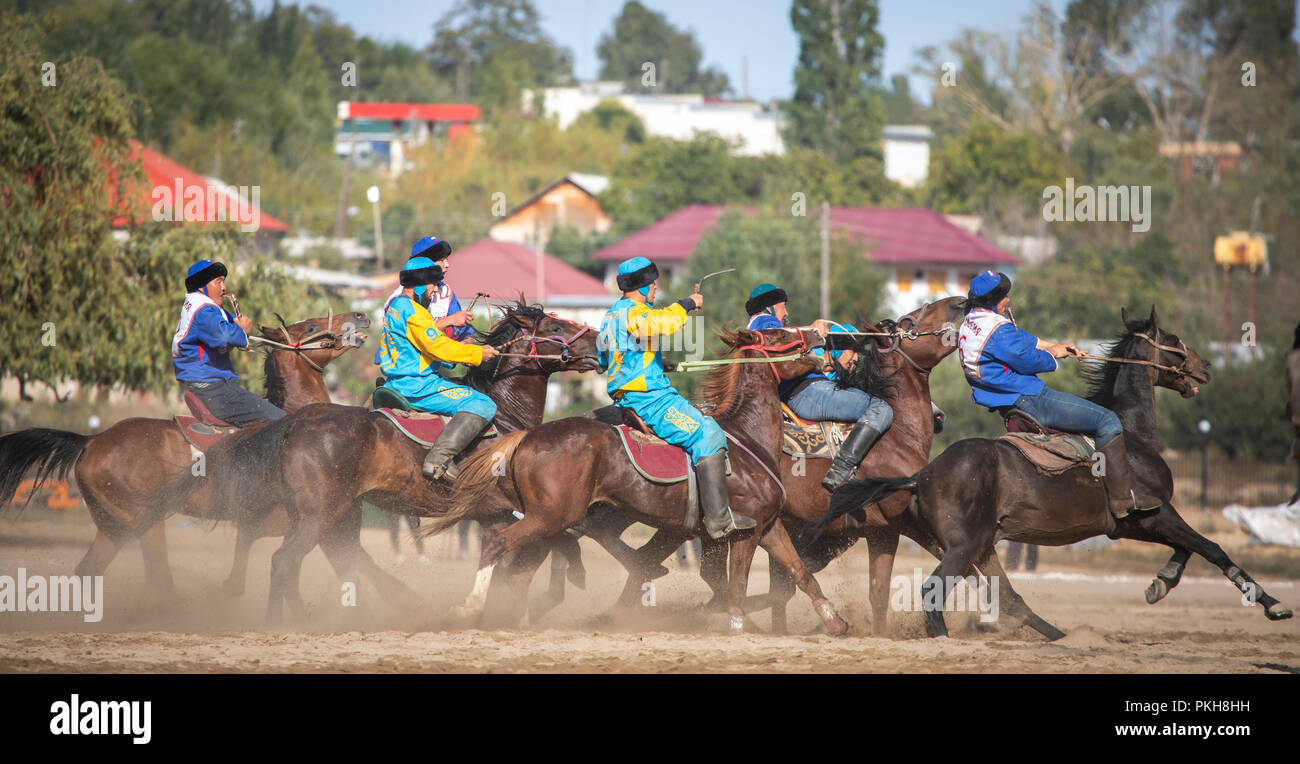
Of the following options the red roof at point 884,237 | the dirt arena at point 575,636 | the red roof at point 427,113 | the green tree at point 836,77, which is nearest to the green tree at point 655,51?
the red roof at point 427,113

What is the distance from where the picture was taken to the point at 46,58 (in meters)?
17.0

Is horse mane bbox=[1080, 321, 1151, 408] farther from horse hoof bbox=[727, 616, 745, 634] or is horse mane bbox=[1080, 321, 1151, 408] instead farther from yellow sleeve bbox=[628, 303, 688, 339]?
yellow sleeve bbox=[628, 303, 688, 339]

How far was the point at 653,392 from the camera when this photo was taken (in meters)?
9.12

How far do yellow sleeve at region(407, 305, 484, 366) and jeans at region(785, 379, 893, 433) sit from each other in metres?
2.60

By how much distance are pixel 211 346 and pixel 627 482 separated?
12.0 feet

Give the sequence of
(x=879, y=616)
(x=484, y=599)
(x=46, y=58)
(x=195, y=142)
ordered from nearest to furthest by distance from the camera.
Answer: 1. (x=484, y=599)
2. (x=879, y=616)
3. (x=46, y=58)
4. (x=195, y=142)

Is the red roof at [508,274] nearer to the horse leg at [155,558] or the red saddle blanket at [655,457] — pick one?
the horse leg at [155,558]

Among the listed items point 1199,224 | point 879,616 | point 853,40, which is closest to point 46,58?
point 879,616

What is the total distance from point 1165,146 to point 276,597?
6499 centimetres

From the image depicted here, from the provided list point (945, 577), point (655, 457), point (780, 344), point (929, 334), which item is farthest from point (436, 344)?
point (945, 577)

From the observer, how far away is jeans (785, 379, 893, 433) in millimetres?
9828

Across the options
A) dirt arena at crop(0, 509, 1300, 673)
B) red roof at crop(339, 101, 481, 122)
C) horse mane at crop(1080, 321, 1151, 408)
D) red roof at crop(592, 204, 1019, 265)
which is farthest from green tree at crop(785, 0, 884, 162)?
horse mane at crop(1080, 321, 1151, 408)

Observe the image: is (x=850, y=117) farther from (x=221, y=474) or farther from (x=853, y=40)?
(x=221, y=474)

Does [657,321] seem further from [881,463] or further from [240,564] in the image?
[240,564]
